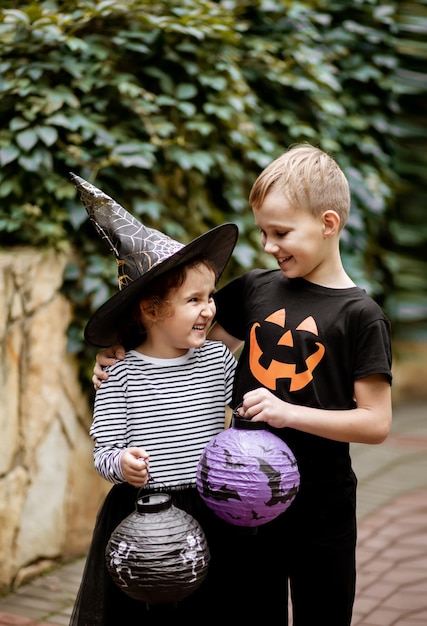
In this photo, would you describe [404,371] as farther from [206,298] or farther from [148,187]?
[206,298]

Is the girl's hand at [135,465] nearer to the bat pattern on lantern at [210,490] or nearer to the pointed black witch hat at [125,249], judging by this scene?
the bat pattern on lantern at [210,490]

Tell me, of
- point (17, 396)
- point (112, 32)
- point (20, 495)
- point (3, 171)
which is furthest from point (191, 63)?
point (20, 495)

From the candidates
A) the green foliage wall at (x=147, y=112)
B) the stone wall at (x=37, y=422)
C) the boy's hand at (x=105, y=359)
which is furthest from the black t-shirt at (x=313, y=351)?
the green foliage wall at (x=147, y=112)

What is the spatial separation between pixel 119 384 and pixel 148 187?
1.94 m

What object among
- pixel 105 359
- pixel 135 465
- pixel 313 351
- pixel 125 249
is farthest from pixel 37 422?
pixel 313 351

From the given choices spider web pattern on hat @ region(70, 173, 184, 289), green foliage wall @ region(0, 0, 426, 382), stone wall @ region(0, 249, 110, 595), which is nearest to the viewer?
spider web pattern on hat @ region(70, 173, 184, 289)

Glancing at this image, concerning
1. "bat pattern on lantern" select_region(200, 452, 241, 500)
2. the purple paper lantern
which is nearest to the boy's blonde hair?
the purple paper lantern

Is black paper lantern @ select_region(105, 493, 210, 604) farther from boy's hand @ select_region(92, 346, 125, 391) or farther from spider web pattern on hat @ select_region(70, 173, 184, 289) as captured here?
spider web pattern on hat @ select_region(70, 173, 184, 289)

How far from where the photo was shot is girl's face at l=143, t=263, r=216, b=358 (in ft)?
6.98

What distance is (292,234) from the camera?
2066mm

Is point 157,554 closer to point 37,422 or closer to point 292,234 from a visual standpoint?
point 292,234

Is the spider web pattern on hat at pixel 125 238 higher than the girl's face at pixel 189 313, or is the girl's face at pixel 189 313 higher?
the spider web pattern on hat at pixel 125 238

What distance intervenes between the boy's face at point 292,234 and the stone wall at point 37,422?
1659mm

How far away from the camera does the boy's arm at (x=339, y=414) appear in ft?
6.44
